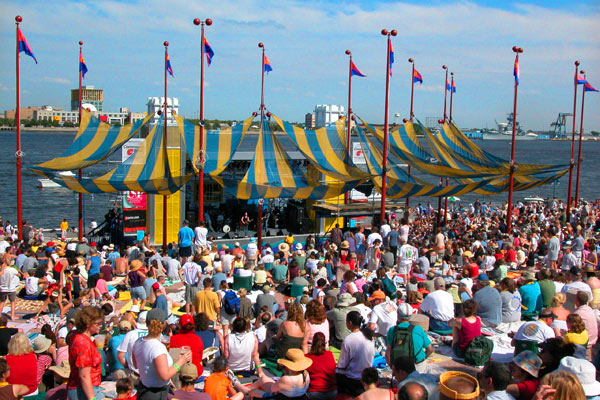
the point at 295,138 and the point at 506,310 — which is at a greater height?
the point at 295,138

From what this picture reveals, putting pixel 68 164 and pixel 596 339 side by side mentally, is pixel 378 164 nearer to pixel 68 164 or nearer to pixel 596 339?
pixel 68 164

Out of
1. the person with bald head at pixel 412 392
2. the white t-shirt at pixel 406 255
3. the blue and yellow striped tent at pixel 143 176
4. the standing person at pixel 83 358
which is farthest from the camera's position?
the blue and yellow striped tent at pixel 143 176

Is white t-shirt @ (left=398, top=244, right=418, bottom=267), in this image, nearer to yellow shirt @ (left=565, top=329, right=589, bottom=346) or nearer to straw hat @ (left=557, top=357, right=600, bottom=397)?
yellow shirt @ (left=565, top=329, right=589, bottom=346)

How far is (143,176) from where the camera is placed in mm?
15805

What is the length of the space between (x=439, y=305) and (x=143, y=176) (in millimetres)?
10370

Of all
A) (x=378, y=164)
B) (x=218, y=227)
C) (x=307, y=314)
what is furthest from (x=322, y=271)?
(x=218, y=227)

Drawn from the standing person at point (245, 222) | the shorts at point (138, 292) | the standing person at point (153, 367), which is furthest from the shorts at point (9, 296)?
the standing person at point (245, 222)

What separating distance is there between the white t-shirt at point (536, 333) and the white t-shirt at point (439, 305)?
4.48 feet

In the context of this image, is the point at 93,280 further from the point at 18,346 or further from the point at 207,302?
the point at 18,346

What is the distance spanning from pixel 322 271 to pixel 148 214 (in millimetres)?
9027

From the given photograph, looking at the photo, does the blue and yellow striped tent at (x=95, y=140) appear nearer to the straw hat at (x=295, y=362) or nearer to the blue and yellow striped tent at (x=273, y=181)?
the blue and yellow striped tent at (x=273, y=181)

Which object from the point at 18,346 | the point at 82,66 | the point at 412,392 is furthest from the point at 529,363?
the point at 82,66

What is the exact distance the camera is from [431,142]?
1894 centimetres

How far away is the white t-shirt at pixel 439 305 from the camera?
7.65 m
